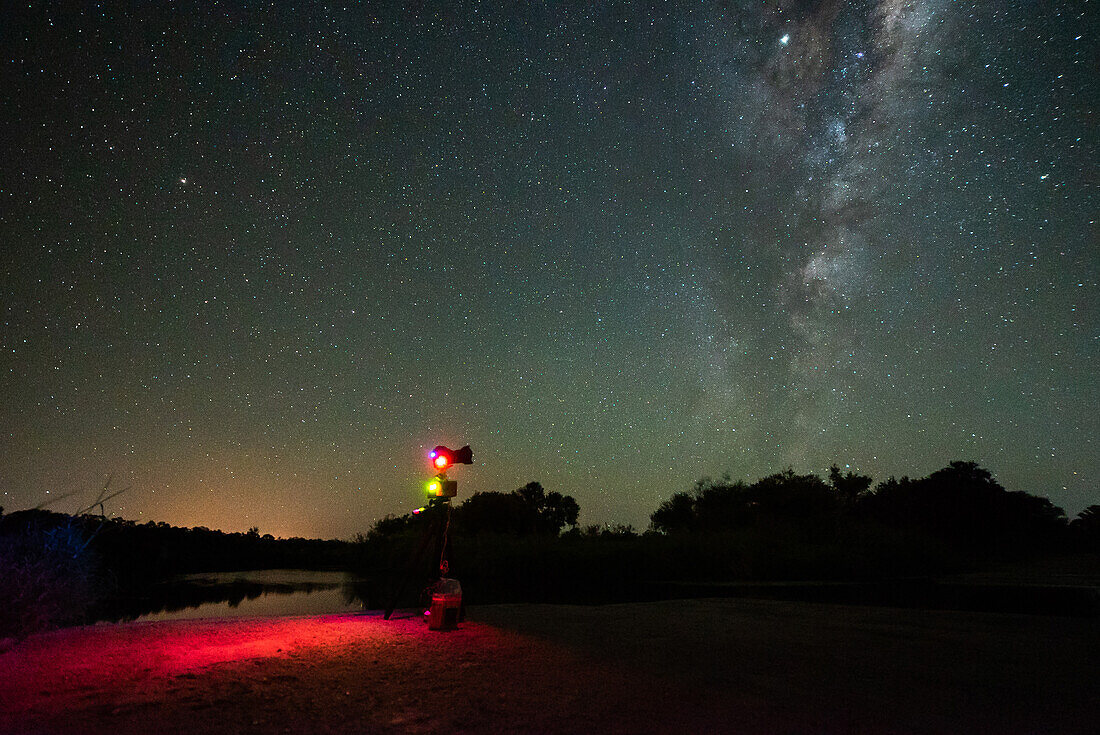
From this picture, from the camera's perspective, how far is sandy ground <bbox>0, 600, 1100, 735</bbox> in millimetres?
4367

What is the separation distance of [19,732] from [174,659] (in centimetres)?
221

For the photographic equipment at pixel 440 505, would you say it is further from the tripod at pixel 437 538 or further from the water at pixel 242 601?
the water at pixel 242 601

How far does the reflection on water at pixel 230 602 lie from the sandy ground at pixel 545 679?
662 cm

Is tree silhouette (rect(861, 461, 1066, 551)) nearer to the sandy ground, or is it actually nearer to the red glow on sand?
the sandy ground

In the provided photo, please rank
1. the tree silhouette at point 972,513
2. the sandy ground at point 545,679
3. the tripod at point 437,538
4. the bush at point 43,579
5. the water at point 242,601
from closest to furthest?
the sandy ground at point 545,679
the bush at point 43,579
the tripod at point 437,538
the water at point 242,601
the tree silhouette at point 972,513

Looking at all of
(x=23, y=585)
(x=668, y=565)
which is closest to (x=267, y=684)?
(x=23, y=585)

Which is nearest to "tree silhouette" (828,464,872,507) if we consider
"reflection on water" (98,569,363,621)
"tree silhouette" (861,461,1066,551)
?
"tree silhouette" (861,461,1066,551)

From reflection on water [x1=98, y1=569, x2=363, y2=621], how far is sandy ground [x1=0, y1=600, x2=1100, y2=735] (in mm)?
6619

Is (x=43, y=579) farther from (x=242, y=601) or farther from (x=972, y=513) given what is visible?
(x=972, y=513)

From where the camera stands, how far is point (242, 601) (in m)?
18.8

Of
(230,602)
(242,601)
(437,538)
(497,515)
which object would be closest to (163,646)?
(437,538)

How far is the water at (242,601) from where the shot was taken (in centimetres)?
1513

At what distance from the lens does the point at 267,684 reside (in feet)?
16.9

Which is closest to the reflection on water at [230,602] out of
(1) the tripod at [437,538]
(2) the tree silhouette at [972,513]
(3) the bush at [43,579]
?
(3) the bush at [43,579]
